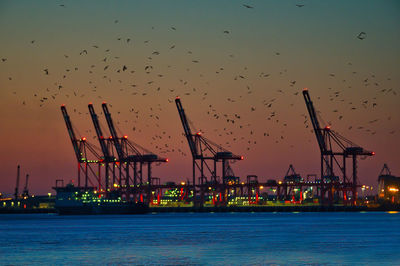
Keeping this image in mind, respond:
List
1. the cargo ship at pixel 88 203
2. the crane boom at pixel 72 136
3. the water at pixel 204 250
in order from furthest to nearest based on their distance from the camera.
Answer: the crane boom at pixel 72 136, the cargo ship at pixel 88 203, the water at pixel 204 250

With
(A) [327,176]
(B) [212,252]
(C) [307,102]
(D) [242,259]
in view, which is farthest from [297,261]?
(A) [327,176]

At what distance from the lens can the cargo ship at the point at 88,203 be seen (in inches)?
7092

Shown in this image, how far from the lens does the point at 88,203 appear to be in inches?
7116

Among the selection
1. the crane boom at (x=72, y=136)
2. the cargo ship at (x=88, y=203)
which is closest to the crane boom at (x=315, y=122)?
the cargo ship at (x=88, y=203)

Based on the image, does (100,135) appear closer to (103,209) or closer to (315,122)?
(103,209)

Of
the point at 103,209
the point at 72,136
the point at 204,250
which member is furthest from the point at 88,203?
the point at 204,250

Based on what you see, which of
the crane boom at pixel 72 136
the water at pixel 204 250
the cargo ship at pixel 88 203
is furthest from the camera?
the crane boom at pixel 72 136

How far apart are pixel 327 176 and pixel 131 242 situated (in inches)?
5031

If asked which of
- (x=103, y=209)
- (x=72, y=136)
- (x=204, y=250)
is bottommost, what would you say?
(x=204, y=250)

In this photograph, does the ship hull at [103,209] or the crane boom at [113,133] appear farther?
the crane boom at [113,133]

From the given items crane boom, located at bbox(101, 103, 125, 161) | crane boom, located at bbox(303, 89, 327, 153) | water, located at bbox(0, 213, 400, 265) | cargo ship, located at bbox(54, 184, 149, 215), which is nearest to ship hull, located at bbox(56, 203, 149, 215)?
cargo ship, located at bbox(54, 184, 149, 215)

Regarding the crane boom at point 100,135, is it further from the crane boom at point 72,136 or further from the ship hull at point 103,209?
the ship hull at point 103,209

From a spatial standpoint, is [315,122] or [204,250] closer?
[204,250]

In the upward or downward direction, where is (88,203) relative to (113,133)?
downward
